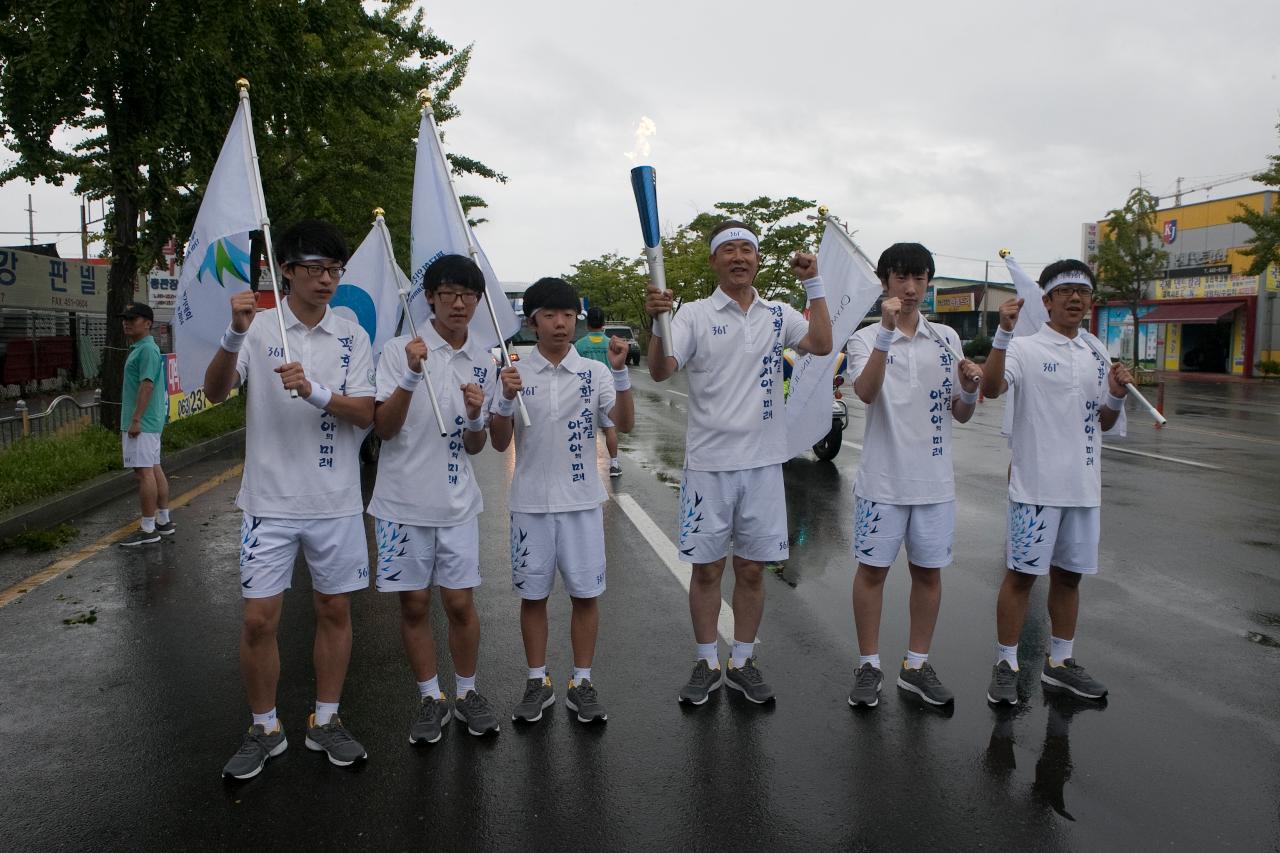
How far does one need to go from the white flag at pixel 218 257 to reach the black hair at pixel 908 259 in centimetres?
267

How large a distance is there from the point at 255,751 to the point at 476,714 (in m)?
0.84

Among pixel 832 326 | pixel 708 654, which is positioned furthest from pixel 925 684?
pixel 832 326

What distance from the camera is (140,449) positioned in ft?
24.1

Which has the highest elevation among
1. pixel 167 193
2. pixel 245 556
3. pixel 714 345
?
pixel 167 193

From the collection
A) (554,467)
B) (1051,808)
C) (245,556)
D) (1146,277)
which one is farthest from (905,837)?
(1146,277)

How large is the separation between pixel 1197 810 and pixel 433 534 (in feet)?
9.70

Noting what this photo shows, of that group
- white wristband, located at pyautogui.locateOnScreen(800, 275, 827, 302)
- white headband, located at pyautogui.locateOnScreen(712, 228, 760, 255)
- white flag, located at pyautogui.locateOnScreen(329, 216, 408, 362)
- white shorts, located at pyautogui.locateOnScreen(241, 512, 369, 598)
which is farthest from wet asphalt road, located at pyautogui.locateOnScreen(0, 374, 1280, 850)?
white headband, located at pyautogui.locateOnScreen(712, 228, 760, 255)

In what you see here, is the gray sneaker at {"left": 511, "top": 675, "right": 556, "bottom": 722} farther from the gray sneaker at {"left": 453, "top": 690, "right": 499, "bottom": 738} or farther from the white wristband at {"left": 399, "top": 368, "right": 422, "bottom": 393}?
the white wristband at {"left": 399, "top": 368, "right": 422, "bottom": 393}

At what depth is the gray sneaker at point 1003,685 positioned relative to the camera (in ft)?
13.3

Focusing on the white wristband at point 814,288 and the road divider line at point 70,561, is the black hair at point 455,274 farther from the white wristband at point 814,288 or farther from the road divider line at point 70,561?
the road divider line at point 70,561

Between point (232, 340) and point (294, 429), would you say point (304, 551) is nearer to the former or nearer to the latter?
point (294, 429)

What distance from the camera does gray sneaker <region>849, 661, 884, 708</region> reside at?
4012 mm

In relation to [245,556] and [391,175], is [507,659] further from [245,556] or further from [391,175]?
[391,175]

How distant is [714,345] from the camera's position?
13.5ft
